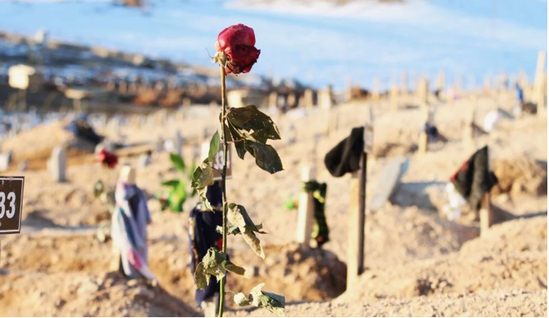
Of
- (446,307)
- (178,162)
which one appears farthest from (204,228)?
(178,162)

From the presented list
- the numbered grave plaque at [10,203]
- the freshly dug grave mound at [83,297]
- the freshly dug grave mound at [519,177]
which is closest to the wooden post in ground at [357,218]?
the freshly dug grave mound at [83,297]

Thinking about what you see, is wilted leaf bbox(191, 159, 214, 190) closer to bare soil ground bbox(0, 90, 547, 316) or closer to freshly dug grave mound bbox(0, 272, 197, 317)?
bare soil ground bbox(0, 90, 547, 316)

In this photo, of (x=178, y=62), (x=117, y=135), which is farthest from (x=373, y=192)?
(x=178, y=62)

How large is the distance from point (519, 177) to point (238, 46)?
31.9 feet

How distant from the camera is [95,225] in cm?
1257

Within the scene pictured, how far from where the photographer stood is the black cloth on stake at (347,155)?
7.33 metres

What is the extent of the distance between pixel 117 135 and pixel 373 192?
16578 mm

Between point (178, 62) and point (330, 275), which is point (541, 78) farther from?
point (178, 62)

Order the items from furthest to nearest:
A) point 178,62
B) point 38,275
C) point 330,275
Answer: point 178,62, point 330,275, point 38,275

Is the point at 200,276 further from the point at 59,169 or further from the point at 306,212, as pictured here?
the point at 59,169

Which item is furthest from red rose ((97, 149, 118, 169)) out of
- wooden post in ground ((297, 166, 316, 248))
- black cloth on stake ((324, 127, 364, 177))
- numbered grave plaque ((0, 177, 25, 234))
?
numbered grave plaque ((0, 177, 25, 234))

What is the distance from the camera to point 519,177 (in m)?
12.5

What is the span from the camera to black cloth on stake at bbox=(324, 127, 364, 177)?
7332 mm

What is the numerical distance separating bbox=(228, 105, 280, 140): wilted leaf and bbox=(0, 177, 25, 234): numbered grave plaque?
4.23 ft
